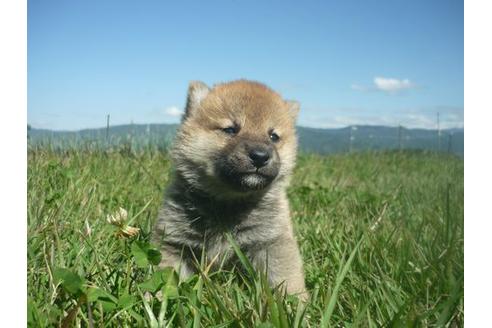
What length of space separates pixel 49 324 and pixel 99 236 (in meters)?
0.79

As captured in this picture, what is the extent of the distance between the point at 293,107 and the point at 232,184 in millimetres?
784

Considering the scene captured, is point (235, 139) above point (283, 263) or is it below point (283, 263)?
above

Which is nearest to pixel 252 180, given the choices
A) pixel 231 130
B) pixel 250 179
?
pixel 250 179

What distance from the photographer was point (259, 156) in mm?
2486

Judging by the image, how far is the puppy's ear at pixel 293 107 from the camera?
9.97ft

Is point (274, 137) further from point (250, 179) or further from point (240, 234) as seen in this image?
point (240, 234)

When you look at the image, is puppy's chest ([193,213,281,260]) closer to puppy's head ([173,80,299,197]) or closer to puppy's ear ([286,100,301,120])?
puppy's head ([173,80,299,197])

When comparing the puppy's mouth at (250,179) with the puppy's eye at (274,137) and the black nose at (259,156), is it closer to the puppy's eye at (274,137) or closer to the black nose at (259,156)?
the black nose at (259,156)

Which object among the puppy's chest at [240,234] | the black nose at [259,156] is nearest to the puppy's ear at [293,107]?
the black nose at [259,156]

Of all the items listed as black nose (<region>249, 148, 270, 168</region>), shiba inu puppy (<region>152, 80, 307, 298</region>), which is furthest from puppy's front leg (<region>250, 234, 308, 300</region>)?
black nose (<region>249, 148, 270, 168</region>)

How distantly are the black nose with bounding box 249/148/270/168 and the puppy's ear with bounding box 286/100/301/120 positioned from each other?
1.98 feet

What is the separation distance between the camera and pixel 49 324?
1.55 metres

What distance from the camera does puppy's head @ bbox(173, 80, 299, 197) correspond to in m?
2.54
